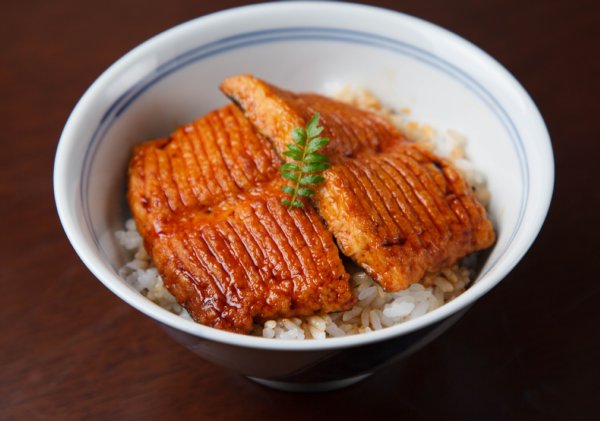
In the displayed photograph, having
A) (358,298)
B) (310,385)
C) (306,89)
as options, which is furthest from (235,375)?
(306,89)

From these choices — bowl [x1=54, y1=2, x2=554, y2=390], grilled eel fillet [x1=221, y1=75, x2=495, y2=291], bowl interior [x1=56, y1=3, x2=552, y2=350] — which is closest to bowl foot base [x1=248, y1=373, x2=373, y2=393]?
bowl [x1=54, y1=2, x2=554, y2=390]

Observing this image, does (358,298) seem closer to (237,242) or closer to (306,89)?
(237,242)

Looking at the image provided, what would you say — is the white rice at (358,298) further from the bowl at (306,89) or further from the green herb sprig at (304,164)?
the green herb sprig at (304,164)

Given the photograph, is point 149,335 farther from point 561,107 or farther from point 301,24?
point 561,107

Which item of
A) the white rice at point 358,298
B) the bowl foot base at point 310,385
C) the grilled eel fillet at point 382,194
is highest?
the grilled eel fillet at point 382,194

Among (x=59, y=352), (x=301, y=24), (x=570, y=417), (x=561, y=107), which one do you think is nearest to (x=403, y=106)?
(x=301, y=24)

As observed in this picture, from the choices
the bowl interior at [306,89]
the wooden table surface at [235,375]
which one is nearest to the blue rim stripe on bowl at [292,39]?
the bowl interior at [306,89]

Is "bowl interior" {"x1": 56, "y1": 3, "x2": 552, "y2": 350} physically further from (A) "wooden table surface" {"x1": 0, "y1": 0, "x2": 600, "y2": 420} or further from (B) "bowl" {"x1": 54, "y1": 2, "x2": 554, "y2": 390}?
(A) "wooden table surface" {"x1": 0, "y1": 0, "x2": 600, "y2": 420}
